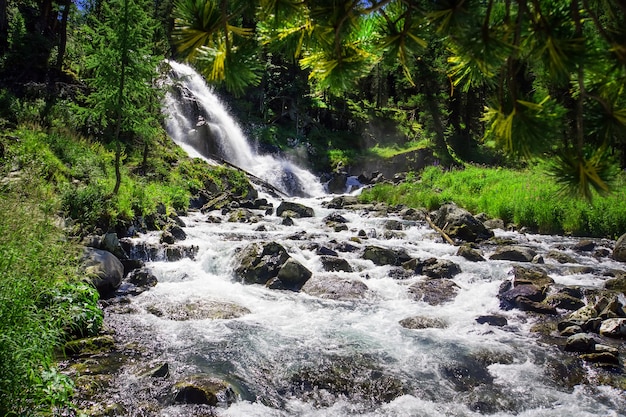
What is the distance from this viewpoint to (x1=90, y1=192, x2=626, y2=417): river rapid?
5.56m

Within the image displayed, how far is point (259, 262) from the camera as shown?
11664 millimetres

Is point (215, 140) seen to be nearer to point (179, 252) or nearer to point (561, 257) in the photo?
point (179, 252)

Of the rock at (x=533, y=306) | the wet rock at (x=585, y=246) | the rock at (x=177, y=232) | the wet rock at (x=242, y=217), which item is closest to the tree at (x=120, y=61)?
the rock at (x=177, y=232)

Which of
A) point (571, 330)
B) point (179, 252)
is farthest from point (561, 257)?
point (179, 252)

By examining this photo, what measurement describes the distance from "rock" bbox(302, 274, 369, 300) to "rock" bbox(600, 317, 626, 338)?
493 cm

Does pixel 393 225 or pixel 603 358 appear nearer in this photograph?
pixel 603 358

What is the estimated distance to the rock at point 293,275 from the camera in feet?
35.7

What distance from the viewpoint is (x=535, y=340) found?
25.4 ft

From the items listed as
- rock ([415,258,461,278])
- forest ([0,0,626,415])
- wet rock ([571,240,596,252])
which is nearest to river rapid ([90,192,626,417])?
rock ([415,258,461,278])

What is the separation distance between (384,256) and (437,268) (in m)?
Answer: 1.75

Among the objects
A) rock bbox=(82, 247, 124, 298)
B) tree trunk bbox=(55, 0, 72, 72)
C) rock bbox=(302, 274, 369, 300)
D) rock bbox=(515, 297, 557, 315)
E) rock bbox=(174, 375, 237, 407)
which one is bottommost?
rock bbox=(302, 274, 369, 300)

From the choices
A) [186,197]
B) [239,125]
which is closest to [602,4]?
[186,197]

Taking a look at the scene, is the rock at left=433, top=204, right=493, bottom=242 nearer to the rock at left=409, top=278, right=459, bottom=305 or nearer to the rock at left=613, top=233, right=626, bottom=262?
the rock at left=613, top=233, right=626, bottom=262

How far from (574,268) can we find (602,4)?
11.6 metres
